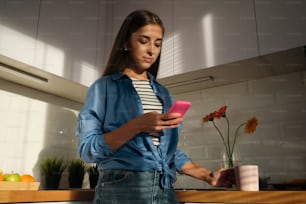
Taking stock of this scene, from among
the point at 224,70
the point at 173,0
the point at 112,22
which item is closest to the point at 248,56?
the point at 224,70

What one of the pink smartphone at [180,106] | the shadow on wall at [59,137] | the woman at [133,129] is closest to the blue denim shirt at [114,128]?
the woman at [133,129]

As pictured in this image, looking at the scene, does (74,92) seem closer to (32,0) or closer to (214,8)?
(32,0)

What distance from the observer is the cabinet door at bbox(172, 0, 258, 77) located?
126 cm

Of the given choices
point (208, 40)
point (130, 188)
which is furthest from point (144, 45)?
point (208, 40)

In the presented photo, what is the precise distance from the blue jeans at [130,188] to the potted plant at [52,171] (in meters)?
0.97

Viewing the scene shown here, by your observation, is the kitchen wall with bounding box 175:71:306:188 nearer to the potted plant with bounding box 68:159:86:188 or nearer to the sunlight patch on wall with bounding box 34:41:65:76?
the potted plant with bounding box 68:159:86:188

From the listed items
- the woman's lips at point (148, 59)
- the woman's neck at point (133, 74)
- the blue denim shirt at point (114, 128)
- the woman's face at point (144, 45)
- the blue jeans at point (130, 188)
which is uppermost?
the woman's face at point (144, 45)

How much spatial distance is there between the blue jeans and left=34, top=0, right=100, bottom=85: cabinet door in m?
0.80

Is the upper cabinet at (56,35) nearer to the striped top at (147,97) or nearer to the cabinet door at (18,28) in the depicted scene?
the cabinet door at (18,28)

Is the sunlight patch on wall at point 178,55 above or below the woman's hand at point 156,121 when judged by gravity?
above

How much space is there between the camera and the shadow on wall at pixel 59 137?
1667 mm

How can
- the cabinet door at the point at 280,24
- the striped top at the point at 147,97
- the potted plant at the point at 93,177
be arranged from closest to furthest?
the striped top at the point at 147,97 → the cabinet door at the point at 280,24 → the potted plant at the point at 93,177

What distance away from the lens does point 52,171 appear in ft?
5.09

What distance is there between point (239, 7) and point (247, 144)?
662 mm
